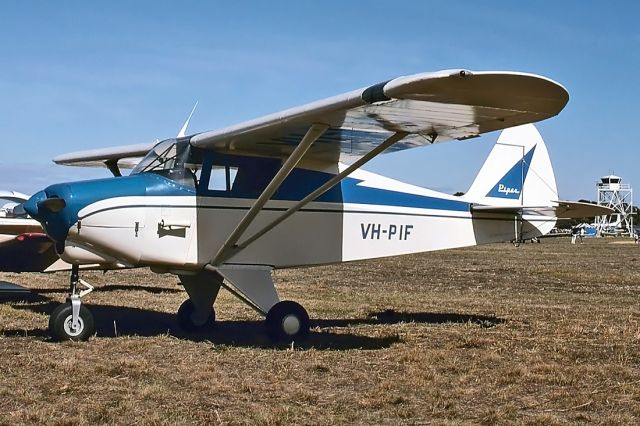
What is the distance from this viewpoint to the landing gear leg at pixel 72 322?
7570 millimetres

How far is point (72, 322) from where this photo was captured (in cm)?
766

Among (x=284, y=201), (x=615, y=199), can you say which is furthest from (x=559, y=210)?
(x=615, y=199)

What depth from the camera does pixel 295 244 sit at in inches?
345

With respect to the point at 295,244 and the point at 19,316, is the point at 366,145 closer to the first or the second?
the point at 295,244

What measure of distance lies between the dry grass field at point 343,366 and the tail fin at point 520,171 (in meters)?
1.61

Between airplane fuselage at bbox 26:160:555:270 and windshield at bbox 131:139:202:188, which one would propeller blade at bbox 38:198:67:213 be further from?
windshield at bbox 131:139:202:188

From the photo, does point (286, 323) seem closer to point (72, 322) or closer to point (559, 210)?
point (72, 322)

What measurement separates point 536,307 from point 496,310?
0.74 metres

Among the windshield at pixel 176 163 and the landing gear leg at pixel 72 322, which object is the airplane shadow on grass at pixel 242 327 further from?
the windshield at pixel 176 163

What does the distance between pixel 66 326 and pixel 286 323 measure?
2.19 metres

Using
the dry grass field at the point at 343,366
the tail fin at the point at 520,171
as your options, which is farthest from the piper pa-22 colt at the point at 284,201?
the dry grass field at the point at 343,366

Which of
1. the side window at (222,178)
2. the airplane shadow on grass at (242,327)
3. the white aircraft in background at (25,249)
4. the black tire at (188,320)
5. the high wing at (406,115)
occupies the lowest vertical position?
the airplane shadow on grass at (242,327)

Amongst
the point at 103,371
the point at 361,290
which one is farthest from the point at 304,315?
the point at 361,290

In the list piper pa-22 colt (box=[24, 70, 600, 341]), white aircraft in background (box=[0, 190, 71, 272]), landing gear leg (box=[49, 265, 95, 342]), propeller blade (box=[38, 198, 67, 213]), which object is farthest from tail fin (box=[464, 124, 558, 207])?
white aircraft in background (box=[0, 190, 71, 272])
